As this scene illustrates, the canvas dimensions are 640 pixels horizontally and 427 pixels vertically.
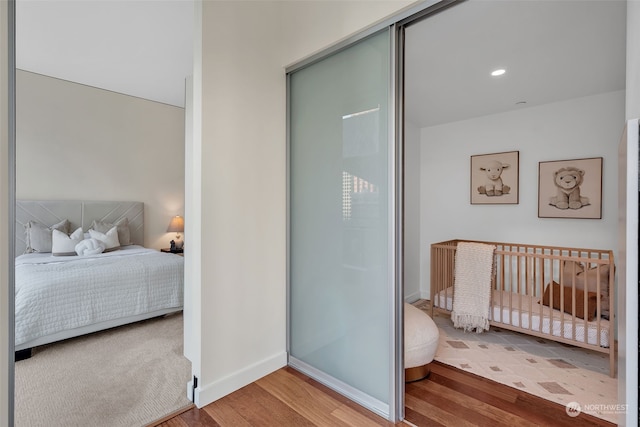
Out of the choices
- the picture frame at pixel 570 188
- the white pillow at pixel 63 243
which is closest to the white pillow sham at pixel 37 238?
the white pillow at pixel 63 243

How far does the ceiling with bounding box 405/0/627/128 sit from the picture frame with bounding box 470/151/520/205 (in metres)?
0.60

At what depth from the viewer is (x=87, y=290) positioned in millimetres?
2547

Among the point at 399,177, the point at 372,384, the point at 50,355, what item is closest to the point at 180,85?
the point at 50,355

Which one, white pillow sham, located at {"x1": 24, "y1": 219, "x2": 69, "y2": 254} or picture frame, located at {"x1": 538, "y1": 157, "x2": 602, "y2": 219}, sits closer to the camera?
picture frame, located at {"x1": 538, "y1": 157, "x2": 602, "y2": 219}

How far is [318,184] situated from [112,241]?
3075mm

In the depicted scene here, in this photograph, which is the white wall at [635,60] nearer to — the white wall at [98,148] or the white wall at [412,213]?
the white wall at [412,213]

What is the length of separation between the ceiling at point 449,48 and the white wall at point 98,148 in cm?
34

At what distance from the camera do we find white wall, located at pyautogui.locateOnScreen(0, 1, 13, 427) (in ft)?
3.32

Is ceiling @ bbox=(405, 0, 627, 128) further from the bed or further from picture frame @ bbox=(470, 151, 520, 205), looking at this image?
the bed

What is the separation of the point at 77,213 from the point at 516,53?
492 centimetres

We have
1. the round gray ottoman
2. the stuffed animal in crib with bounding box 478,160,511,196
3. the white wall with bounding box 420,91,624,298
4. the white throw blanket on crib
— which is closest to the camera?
the round gray ottoman

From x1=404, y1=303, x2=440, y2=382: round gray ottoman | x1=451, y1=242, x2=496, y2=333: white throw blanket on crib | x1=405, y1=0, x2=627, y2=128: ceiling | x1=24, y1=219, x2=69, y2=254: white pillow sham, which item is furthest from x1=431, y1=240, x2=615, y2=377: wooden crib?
x1=24, y1=219, x2=69, y2=254: white pillow sham

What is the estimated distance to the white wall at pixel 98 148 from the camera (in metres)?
3.53

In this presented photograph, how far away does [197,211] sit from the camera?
174cm
